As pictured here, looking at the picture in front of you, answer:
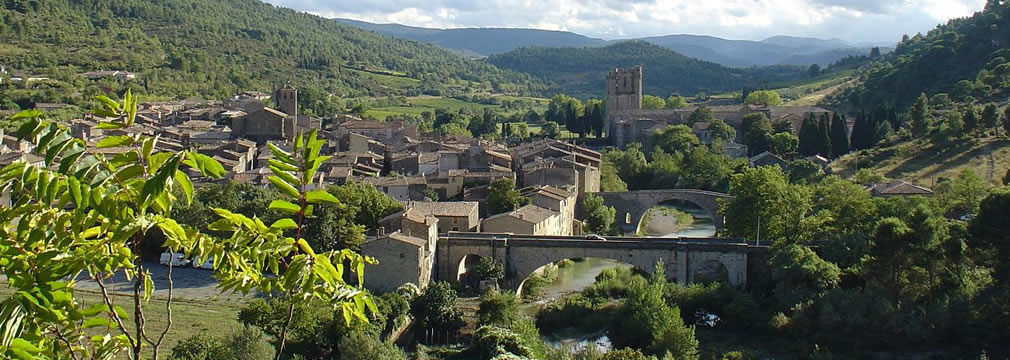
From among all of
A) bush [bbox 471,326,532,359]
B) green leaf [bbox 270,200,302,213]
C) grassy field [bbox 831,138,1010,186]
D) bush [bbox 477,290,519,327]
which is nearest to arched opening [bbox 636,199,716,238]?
grassy field [bbox 831,138,1010,186]

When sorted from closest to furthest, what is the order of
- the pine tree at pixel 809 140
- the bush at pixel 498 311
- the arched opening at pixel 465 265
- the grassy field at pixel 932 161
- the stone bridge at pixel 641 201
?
the bush at pixel 498 311 → the arched opening at pixel 465 265 → the grassy field at pixel 932 161 → the stone bridge at pixel 641 201 → the pine tree at pixel 809 140

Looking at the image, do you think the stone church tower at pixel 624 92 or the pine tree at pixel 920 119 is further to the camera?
the stone church tower at pixel 624 92

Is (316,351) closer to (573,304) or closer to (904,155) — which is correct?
(573,304)

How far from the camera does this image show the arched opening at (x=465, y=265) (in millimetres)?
28647

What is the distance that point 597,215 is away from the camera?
36.6 meters

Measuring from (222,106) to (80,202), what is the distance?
61674 mm

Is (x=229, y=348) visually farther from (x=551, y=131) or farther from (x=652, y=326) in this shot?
(x=551, y=131)

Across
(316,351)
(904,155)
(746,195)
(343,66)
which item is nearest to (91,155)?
(316,351)

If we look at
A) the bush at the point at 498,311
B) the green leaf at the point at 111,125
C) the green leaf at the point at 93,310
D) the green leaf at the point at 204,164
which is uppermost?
the green leaf at the point at 111,125

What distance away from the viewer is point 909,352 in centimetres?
2111

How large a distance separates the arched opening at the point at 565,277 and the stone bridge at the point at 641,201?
6.88 metres

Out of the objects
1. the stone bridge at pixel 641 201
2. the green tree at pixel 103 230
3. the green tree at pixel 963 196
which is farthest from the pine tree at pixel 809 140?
the green tree at pixel 103 230

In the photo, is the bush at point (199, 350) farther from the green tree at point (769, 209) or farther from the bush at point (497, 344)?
the green tree at point (769, 209)

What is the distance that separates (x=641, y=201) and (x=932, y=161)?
12.8 meters
